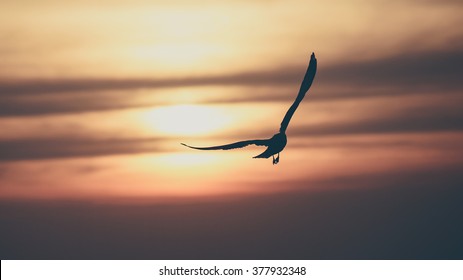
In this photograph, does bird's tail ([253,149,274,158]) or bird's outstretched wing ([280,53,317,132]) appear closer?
bird's tail ([253,149,274,158])

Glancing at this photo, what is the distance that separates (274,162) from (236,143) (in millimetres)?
1671

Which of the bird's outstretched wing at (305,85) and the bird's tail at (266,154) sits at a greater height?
the bird's outstretched wing at (305,85)

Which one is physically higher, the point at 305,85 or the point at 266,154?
the point at 305,85

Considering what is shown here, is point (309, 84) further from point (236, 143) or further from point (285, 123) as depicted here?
point (236, 143)

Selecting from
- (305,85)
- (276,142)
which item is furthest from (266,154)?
(305,85)

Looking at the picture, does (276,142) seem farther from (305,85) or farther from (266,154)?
(305,85)

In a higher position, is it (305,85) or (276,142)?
(305,85)

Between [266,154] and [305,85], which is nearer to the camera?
[266,154]

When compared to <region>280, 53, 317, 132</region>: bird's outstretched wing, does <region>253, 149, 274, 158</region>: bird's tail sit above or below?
below

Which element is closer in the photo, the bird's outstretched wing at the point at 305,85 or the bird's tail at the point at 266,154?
the bird's tail at the point at 266,154
